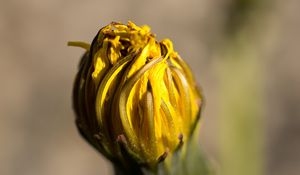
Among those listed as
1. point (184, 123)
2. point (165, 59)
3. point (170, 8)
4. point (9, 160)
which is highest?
point (165, 59)

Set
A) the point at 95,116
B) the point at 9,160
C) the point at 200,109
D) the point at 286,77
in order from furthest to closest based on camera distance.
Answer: the point at 286,77 → the point at 9,160 → the point at 200,109 → the point at 95,116

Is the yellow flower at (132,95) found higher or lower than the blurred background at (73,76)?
higher

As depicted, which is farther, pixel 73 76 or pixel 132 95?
pixel 73 76

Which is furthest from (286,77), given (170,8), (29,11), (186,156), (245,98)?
(186,156)

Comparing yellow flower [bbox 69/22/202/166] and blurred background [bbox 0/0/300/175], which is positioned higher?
yellow flower [bbox 69/22/202/166]

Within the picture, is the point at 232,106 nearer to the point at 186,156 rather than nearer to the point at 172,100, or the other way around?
the point at 186,156

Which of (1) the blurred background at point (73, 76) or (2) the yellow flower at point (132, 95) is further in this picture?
(1) the blurred background at point (73, 76)

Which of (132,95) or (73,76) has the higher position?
(132,95)

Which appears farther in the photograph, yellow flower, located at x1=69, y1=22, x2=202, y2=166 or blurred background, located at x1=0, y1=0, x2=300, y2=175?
blurred background, located at x1=0, y1=0, x2=300, y2=175
